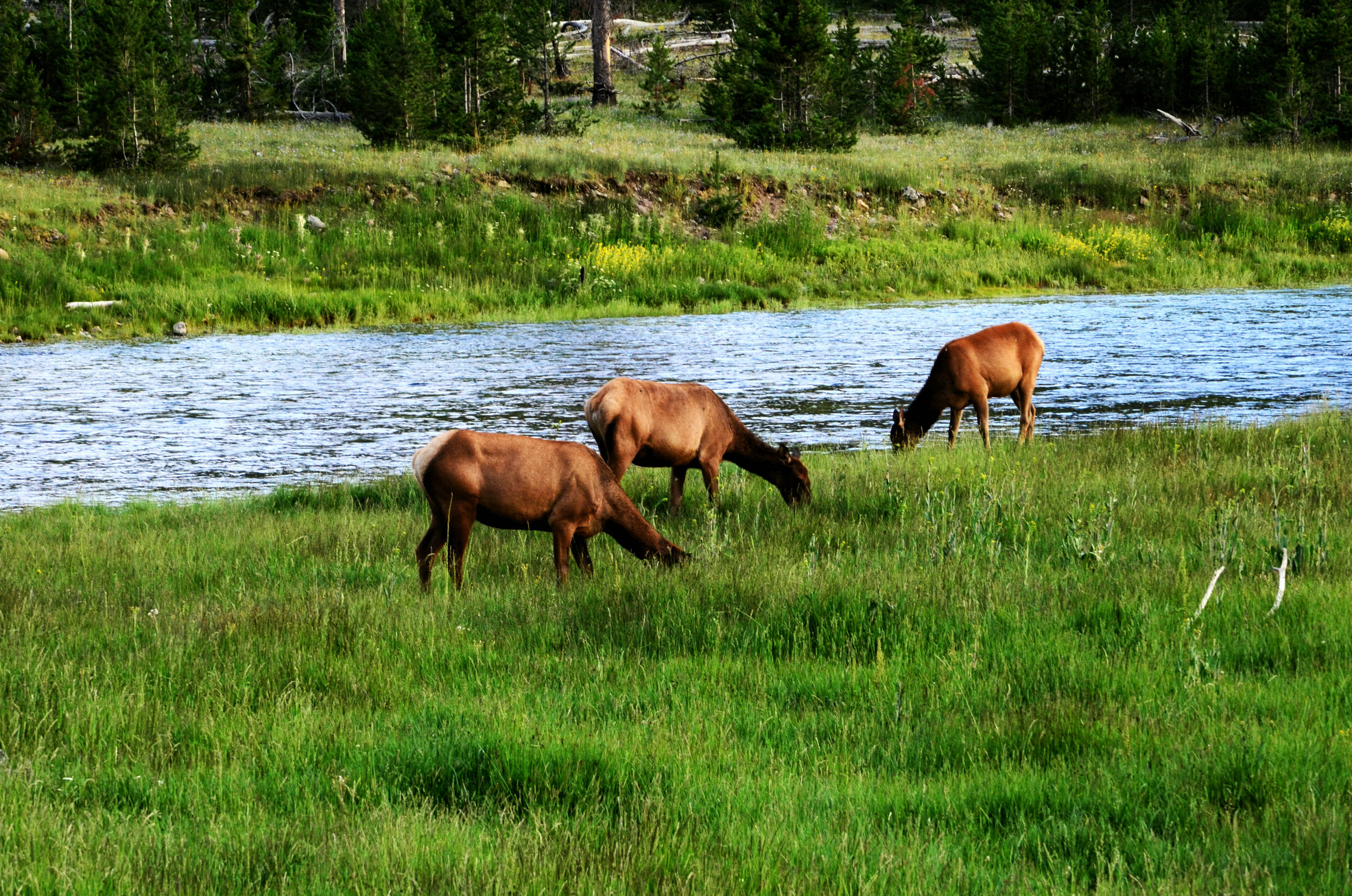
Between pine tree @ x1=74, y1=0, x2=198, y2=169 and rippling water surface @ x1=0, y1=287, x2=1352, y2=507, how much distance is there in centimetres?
934

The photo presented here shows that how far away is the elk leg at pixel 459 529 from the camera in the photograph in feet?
25.1

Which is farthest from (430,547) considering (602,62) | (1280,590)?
(602,62)

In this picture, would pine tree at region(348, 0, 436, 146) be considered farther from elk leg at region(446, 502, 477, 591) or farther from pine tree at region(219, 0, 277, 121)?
elk leg at region(446, 502, 477, 591)

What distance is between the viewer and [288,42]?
4981cm

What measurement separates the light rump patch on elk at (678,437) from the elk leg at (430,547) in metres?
1.92

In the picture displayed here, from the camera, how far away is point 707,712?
536 cm

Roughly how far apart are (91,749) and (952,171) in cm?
3745

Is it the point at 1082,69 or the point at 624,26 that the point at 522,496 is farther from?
the point at 624,26

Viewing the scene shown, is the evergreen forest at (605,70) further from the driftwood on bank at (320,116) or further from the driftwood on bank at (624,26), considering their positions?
the driftwood on bank at (624,26)

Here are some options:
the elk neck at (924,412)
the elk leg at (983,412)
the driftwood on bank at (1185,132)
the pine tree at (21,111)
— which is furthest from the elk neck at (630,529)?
the driftwood on bank at (1185,132)

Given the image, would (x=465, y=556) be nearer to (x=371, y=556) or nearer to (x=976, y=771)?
(x=371, y=556)

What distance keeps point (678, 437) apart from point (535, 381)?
9413 millimetres

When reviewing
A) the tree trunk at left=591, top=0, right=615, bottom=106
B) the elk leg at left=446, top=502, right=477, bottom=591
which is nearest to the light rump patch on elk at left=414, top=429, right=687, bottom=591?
the elk leg at left=446, top=502, right=477, bottom=591

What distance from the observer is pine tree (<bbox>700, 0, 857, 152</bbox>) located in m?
41.6
